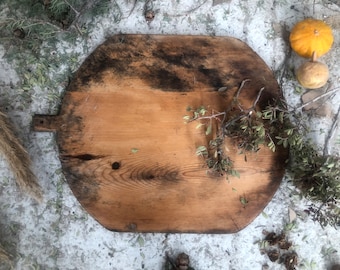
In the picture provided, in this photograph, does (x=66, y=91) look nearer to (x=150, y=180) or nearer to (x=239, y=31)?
(x=150, y=180)

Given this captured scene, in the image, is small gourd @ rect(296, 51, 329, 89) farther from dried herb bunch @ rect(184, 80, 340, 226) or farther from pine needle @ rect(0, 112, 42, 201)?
pine needle @ rect(0, 112, 42, 201)

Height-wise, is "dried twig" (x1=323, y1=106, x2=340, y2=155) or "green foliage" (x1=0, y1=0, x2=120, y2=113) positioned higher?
"green foliage" (x1=0, y1=0, x2=120, y2=113)

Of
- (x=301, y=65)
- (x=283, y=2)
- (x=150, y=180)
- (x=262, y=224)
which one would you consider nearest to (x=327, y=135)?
(x=301, y=65)

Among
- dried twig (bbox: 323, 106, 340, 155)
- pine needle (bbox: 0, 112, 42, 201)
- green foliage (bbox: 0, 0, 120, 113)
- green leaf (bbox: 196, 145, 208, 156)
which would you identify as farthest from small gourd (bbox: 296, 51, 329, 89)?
pine needle (bbox: 0, 112, 42, 201)

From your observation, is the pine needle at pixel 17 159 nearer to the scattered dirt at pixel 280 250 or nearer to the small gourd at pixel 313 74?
the scattered dirt at pixel 280 250

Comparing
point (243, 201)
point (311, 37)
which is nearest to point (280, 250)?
point (243, 201)
